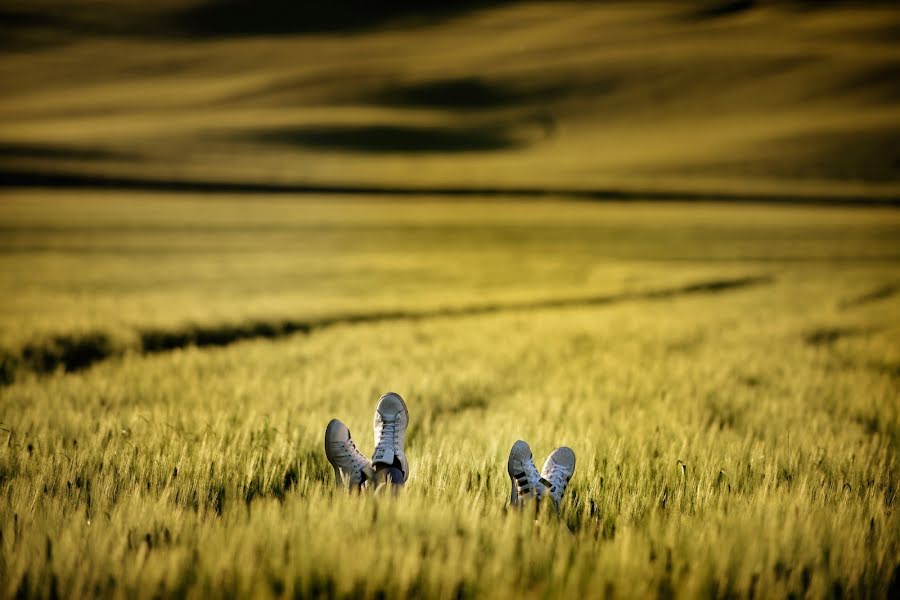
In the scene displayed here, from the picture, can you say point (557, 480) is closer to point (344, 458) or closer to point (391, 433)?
point (391, 433)

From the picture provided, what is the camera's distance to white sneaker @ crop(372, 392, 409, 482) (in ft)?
9.25

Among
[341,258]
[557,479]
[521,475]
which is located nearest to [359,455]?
[521,475]

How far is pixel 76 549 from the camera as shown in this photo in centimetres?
185

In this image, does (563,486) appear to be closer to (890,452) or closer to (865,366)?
(890,452)

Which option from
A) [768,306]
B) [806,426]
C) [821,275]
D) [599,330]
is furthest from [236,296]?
[821,275]

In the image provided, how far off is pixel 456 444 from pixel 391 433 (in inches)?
32.5

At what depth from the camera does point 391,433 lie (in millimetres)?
2982

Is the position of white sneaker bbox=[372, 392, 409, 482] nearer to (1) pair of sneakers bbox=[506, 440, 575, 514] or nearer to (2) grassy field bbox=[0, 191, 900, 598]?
(2) grassy field bbox=[0, 191, 900, 598]

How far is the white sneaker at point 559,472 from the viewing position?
103 inches

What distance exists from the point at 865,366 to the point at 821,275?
54.3ft

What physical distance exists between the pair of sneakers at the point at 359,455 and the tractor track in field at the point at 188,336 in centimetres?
447

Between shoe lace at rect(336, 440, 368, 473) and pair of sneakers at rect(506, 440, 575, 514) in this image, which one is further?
shoe lace at rect(336, 440, 368, 473)

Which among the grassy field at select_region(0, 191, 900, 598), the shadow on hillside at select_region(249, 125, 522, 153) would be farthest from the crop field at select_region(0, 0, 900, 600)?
the shadow on hillside at select_region(249, 125, 522, 153)

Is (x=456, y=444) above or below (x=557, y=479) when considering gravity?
A: below
